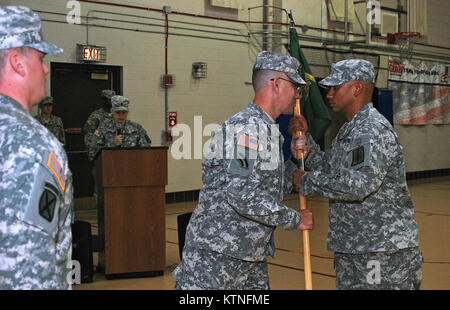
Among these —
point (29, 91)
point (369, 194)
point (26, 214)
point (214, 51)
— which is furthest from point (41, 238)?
point (214, 51)

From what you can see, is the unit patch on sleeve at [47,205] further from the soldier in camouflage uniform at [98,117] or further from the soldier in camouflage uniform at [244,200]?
the soldier in camouflage uniform at [98,117]

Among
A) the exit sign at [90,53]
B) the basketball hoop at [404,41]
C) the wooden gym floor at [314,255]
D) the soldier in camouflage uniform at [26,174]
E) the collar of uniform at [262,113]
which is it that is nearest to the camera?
the soldier in camouflage uniform at [26,174]

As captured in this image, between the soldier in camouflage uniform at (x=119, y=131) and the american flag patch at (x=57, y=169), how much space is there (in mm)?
4957

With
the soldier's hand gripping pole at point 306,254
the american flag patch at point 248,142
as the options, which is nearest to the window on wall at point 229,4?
the soldier's hand gripping pole at point 306,254

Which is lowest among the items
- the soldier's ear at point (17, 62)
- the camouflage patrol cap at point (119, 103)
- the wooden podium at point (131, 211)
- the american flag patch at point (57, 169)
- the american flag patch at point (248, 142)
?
the wooden podium at point (131, 211)

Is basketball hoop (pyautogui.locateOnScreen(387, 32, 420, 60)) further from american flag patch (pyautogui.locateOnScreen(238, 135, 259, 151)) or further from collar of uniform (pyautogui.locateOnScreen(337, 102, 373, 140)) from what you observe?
american flag patch (pyautogui.locateOnScreen(238, 135, 259, 151))

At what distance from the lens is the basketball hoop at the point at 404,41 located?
13812mm

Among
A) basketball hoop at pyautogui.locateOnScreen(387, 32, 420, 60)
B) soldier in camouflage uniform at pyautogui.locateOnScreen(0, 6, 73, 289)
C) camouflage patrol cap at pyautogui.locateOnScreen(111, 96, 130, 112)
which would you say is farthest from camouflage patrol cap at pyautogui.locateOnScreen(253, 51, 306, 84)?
basketball hoop at pyautogui.locateOnScreen(387, 32, 420, 60)

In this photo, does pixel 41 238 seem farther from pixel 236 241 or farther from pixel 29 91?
pixel 236 241

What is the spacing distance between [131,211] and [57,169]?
3870 mm

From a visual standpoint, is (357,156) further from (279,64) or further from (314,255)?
(314,255)

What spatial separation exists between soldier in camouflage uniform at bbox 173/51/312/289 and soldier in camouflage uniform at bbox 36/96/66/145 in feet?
19.6

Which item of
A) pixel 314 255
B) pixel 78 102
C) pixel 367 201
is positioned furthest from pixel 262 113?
pixel 78 102

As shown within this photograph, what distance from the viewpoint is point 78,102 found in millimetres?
9008
